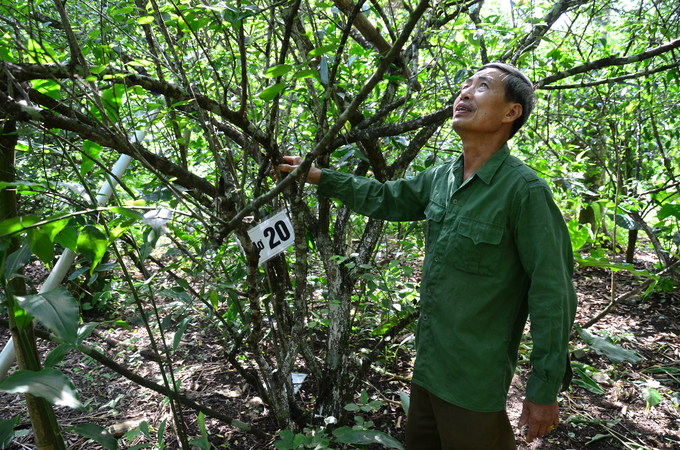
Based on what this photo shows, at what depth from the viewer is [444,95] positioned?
3.11 m

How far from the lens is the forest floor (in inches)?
94.0

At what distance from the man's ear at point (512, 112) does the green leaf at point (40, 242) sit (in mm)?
1529

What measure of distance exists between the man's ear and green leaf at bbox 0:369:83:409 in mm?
1601

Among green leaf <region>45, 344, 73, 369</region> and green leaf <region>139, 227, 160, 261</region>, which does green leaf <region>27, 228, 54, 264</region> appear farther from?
green leaf <region>45, 344, 73, 369</region>

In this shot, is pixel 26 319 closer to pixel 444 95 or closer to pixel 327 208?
pixel 327 208

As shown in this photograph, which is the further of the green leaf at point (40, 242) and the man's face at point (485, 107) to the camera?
the man's face at point (485, 107)

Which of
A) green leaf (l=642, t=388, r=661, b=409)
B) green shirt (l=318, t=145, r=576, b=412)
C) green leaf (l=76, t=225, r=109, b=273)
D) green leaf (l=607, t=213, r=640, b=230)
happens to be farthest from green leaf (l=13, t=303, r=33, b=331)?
green leaf (l=607, t=213, r=640, b=230)

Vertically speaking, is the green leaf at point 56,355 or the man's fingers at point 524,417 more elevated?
the green leaf at point 56,355

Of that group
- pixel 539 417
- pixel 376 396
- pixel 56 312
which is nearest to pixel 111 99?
pixel 56 312

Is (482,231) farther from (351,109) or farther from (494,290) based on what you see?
(351,109)

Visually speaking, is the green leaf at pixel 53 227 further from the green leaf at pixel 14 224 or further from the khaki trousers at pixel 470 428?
the khaki trousers at pixel 470 428

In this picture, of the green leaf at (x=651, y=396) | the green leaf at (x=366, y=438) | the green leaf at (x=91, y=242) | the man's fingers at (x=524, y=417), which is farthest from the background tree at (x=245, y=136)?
the green leaf at (x=651, y=396)

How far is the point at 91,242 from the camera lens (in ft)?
3.24

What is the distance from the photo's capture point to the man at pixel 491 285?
1448mm
